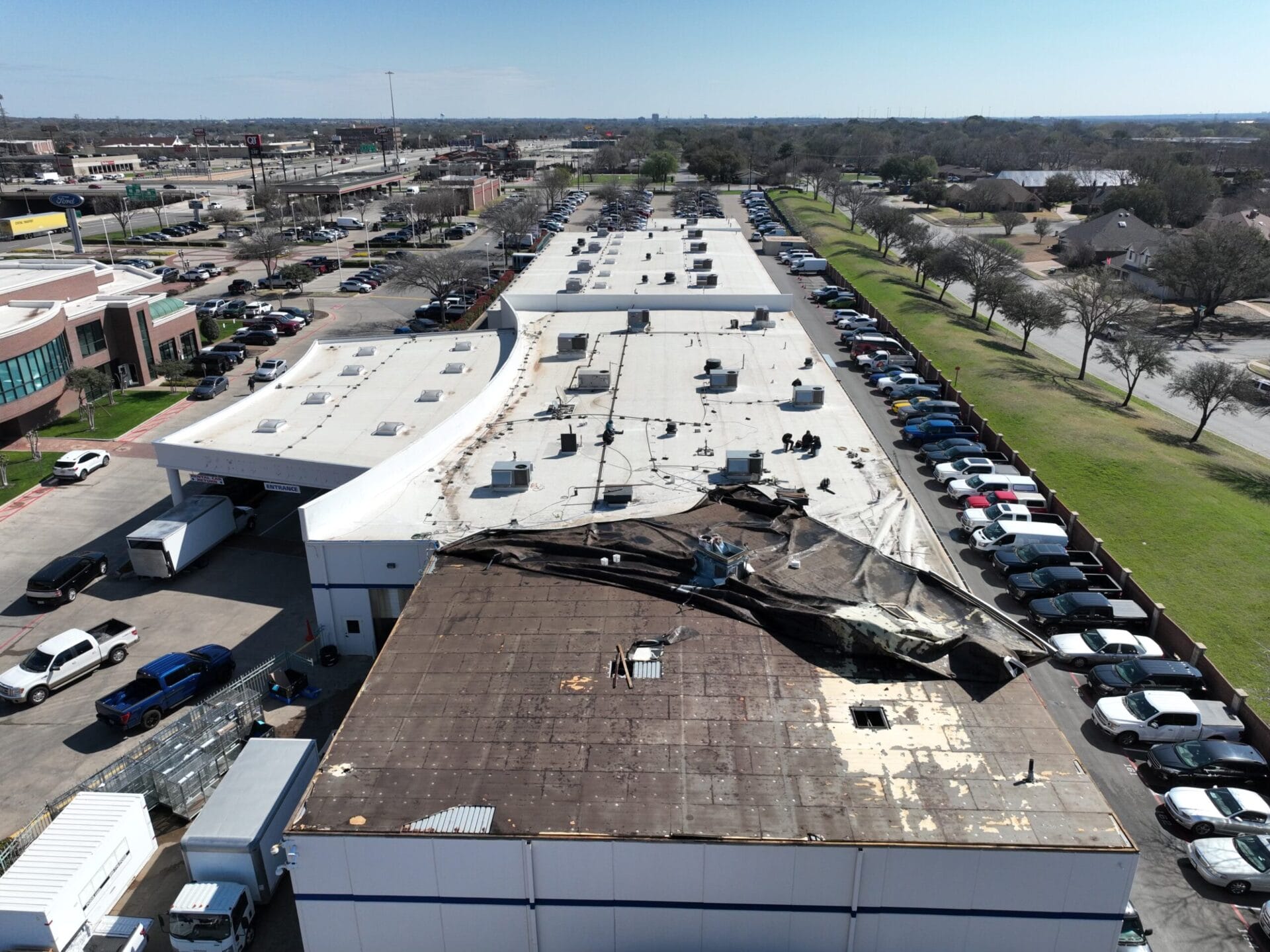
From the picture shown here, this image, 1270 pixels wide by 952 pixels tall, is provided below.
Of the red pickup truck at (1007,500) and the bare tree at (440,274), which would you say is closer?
the red pickup truck at (1007,500)

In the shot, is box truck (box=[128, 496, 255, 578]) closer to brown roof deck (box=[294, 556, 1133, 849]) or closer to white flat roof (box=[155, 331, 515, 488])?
white flat roof (box=[155, 331, 515, 488])

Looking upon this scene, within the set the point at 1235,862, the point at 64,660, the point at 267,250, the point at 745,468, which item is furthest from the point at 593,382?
the point at 267,250

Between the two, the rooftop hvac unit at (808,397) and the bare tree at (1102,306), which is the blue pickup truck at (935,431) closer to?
the rooftop hvac unit at (808,397)

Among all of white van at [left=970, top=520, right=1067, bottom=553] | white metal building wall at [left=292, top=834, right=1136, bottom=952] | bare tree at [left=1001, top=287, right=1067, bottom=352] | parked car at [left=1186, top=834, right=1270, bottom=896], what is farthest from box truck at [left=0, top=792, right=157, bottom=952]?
bare tree at [left=1001, top=287, right=1067, bottom=352]

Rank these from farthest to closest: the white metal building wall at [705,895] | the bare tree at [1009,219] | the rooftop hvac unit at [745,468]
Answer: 1. the bare tree at [1009,219]
2. the rooftop hvac unit at [745,468]
3. the white metal building wall at [705,895]

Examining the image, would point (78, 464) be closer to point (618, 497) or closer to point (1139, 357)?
point (618, 497)

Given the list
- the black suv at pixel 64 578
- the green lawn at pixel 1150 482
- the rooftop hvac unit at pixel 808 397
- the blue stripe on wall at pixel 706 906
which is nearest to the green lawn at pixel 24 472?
the black suv at pixel 64 578

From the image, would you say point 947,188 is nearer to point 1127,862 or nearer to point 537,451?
point 537,451
